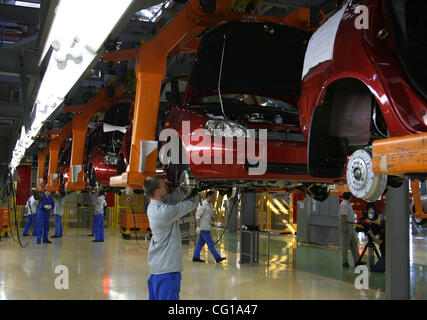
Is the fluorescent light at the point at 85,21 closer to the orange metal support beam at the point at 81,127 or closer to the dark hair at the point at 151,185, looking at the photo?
the dark hair at the point at 151,185

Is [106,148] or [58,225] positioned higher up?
[106,148]

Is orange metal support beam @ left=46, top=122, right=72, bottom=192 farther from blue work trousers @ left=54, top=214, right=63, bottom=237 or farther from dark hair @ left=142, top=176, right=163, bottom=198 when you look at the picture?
dark hair @ left=142, top=176, right=163, bottom=198

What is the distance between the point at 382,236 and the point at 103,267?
500cm

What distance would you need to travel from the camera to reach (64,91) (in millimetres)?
4543

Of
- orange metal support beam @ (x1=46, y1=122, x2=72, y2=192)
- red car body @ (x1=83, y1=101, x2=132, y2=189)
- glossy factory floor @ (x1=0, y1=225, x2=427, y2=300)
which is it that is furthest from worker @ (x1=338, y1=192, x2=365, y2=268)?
orange metal support beam @ (x1=46, y1=122, x2=72, y2=192)

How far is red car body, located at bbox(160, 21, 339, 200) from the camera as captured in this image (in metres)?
4.18

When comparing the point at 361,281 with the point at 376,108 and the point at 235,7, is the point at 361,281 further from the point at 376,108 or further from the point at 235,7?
the point at 376,108

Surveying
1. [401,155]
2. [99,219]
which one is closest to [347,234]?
[401,155]

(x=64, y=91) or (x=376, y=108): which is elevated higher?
(x=64, y=91)

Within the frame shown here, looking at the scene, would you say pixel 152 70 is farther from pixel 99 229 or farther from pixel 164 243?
pixel 99 229

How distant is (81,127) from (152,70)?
4.36 m

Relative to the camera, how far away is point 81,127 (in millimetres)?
8602

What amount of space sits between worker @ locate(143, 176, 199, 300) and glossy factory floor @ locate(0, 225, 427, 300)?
2159 millimetres
